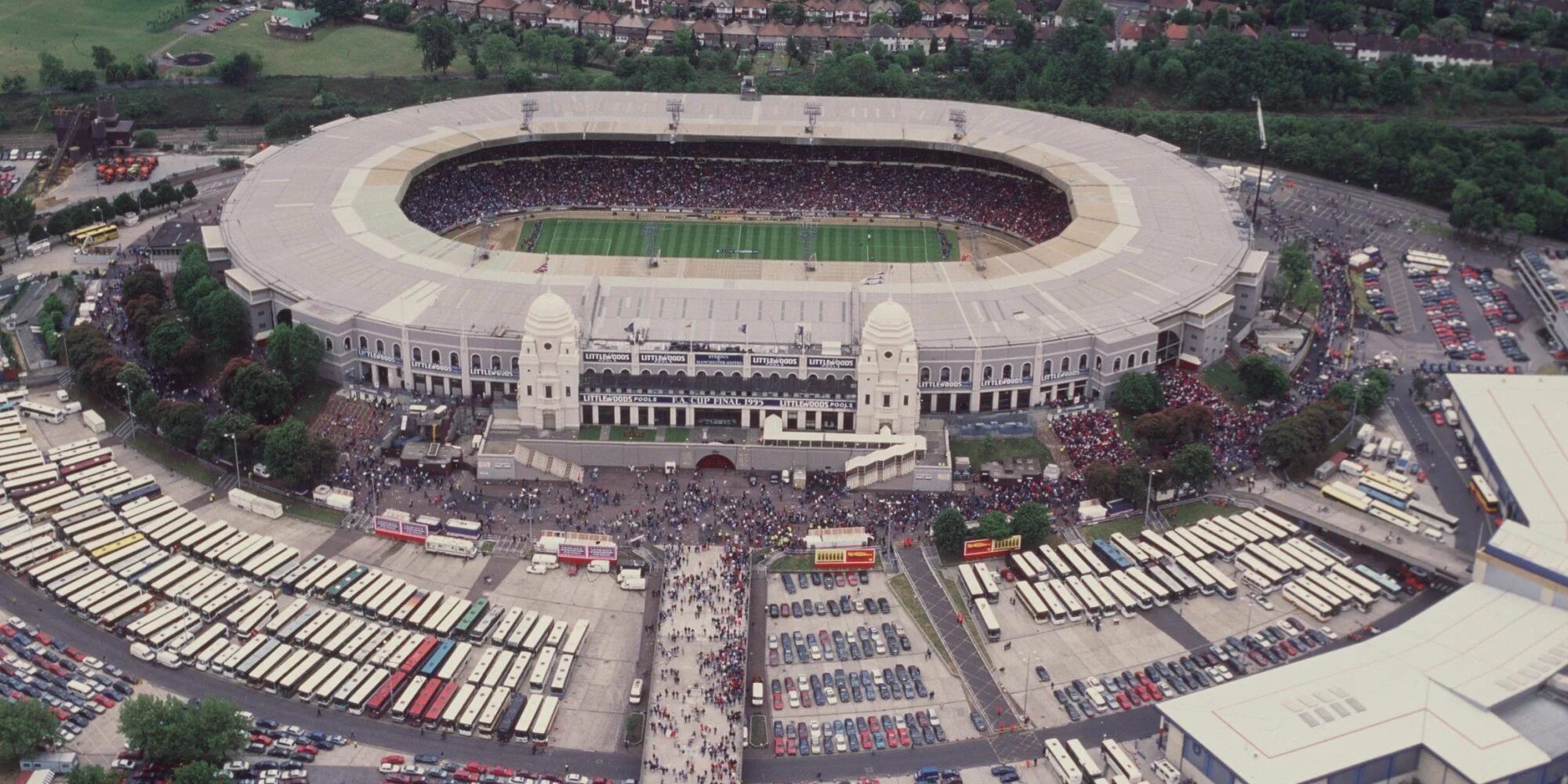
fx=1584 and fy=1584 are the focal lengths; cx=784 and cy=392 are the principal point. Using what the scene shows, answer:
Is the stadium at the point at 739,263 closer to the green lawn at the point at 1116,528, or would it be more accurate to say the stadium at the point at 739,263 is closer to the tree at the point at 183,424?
the tree at the point at 183,424

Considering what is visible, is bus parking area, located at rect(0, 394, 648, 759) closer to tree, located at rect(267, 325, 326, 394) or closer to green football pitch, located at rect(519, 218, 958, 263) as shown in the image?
tree, located at rect(267, 325, 326, 394)

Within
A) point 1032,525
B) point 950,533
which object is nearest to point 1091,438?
point 1032,525

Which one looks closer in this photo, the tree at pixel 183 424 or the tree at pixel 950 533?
the tree at pixel 950 533

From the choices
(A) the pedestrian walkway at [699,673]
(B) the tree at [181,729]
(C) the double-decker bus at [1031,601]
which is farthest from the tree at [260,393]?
(C) the double-decker bus at [1031,601]

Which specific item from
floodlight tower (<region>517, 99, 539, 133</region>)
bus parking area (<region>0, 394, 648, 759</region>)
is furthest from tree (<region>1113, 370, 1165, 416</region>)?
floodlight tower (<region>517, 99, 539, 133</region>)

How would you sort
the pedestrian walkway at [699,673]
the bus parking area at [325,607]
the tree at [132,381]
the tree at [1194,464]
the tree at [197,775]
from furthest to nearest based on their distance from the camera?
the tree at [132,381] → the tree at [1194,464] → the bus parking area at [325,607] → the pedestrian walkway at [699,673] → the tree at [197,775]

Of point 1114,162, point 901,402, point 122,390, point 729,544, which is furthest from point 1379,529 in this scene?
point 122,390

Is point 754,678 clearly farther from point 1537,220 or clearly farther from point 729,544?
point 1537,220
